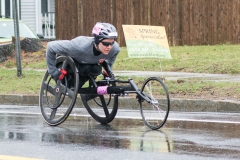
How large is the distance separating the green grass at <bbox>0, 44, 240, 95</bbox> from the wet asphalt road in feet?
8.15

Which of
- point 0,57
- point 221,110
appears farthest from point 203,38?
point 221,110

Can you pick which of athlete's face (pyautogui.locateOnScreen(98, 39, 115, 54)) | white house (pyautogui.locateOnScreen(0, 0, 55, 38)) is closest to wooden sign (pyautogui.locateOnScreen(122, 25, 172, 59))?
athlete's face (pyautogui.locateOnScreen(98, 39, 115, 54))

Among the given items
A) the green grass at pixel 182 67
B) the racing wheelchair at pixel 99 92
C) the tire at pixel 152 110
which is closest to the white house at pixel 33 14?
the green grass at pixel 182 67

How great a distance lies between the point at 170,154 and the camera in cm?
707

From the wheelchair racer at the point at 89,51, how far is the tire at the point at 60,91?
9 centimetres

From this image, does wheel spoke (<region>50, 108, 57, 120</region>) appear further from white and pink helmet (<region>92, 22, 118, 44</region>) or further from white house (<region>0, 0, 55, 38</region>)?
white house (<region>0, 0, 55, 38</region>)

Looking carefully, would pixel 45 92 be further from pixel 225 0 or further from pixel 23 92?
pixel 225 0

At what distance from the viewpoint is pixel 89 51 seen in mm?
9039

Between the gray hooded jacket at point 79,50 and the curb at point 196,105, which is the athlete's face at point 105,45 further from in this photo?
the curb at point 196,105

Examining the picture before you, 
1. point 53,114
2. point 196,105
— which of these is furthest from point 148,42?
point 53,114

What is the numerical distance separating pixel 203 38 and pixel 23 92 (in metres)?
9.81

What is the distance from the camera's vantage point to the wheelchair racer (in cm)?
895

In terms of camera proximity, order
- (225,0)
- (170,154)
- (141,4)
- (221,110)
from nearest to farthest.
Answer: (170,154)
(221,110)
(225,0)
(141,4)

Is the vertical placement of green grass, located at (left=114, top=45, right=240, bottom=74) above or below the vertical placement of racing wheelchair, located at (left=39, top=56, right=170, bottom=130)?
below
